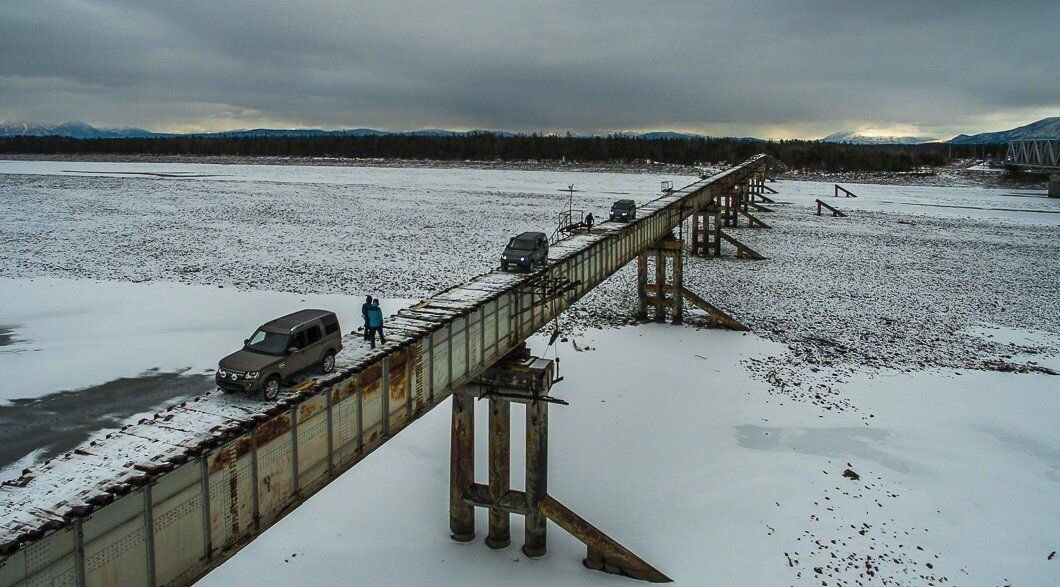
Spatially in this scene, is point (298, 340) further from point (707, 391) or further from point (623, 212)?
point (623, 212)

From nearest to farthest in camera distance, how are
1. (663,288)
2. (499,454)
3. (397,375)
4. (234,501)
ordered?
(234,501) < (397,375) < (499,454) < (663,288)

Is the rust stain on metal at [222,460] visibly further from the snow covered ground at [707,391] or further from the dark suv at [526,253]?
the dark suv at [526,253]

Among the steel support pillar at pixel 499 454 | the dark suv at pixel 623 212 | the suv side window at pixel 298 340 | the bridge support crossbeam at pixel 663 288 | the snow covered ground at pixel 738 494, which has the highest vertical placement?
the dark suv at pixel 623 212

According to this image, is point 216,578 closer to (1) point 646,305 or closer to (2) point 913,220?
(1) point 646,305

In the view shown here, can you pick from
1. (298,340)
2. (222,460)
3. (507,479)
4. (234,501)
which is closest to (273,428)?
(222,460)

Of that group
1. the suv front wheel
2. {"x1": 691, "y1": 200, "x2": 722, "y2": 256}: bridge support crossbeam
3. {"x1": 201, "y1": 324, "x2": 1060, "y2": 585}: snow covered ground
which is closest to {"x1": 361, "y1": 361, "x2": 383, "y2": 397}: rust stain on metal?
the suv front wheel

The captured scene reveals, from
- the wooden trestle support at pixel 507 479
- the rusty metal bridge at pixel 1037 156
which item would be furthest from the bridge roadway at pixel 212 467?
the rusty metal bridge at pixel 1037 156

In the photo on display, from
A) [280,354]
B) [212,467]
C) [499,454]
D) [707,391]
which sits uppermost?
[280,354]
